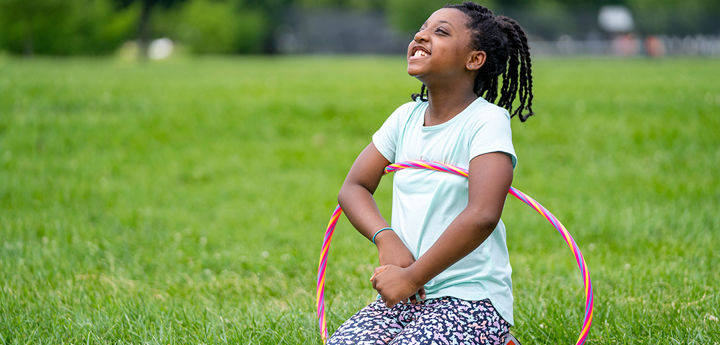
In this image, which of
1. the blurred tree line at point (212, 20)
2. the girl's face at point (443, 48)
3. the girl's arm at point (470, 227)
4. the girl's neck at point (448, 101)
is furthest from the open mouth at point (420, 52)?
the blurred tree line at point (212, 20)

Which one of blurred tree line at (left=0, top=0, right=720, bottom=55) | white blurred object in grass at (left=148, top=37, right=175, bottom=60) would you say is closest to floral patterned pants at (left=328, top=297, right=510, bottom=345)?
blurred tree line at (left=0, top=0, right=720, bottom=55)

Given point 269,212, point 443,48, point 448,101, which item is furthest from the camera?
point 269,212

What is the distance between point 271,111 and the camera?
9.52 m

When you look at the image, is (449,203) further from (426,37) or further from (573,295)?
(573,295)

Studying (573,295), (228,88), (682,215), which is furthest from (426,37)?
(228,88)

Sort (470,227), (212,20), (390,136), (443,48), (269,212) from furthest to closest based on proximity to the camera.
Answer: (212,20), (269,212), (390,136), (443,48), (470,227)

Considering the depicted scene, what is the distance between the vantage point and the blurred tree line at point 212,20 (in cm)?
2388

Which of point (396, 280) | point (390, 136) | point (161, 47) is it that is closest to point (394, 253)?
point (396, 280)

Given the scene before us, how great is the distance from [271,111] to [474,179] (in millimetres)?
7792

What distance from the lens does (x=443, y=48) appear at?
2.12 m

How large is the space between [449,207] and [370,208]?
0.31 m

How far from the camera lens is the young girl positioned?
1993mm

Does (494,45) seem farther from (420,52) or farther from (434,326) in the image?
(434,326)

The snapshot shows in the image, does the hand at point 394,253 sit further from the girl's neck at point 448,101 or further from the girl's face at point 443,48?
the girl's face at point 443,48
